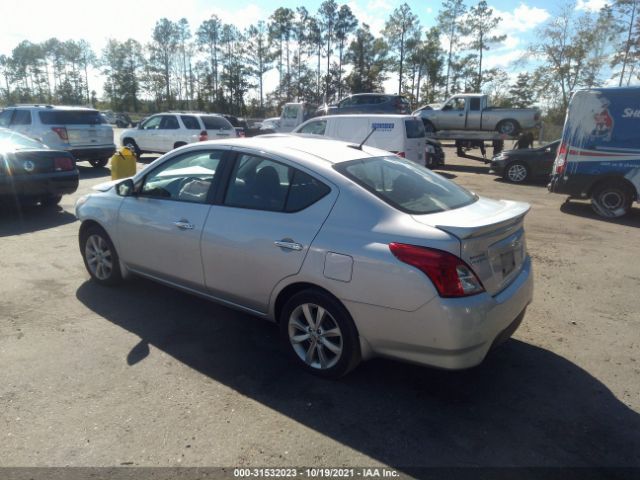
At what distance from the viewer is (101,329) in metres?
4.03

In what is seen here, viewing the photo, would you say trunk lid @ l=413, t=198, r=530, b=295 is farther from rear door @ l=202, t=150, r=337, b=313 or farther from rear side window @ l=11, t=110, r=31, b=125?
rear side window @ l=11, t=110, r=31, b=125

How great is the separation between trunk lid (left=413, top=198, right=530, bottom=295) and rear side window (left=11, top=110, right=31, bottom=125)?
45.0 feet

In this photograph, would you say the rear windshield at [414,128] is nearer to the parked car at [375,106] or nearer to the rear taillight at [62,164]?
the rear taillight at [62,164]

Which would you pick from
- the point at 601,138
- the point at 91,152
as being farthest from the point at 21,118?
the point at 601,138

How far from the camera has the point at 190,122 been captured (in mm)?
15641

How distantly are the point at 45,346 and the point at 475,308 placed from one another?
3.28 meters

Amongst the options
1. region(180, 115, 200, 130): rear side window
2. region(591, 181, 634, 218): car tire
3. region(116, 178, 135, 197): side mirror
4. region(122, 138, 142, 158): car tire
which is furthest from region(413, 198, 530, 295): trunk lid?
region(122, 138, 142, 158): car tire

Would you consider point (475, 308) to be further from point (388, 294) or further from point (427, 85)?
point (427, 85)

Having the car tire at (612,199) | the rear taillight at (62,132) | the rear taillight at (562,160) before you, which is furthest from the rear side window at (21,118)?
the car tire at (612,199)

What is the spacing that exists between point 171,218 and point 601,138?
8614 millimetres

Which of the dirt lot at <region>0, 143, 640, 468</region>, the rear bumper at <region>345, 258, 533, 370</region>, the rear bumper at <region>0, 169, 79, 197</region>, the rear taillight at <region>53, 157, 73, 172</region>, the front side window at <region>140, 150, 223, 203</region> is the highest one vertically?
the front side window at <region>140, 150, 223, 203</region>

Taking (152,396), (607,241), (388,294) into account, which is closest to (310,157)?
(388,294)

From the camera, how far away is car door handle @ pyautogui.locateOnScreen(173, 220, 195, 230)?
3.87 metres

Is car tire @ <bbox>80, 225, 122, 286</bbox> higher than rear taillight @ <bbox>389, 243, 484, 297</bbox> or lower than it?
lower
